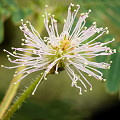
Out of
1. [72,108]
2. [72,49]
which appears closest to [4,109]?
[72,49]

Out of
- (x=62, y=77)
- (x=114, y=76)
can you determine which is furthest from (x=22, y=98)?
(x=62, y=77)

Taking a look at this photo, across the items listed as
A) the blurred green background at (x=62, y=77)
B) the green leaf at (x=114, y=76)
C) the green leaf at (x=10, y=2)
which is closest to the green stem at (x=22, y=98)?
the blurred green background at (x=62, y=77)

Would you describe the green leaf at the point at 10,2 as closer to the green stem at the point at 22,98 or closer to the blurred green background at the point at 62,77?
the blurred green background at the point at 62,77

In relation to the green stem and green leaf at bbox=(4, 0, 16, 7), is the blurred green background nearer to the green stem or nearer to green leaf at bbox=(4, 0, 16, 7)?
green leaf at bbox=(4, 0, 16, 7)

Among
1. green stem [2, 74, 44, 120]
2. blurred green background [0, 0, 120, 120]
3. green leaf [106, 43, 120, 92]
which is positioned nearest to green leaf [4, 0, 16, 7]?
blurred green background [0, 0, 120, 120]

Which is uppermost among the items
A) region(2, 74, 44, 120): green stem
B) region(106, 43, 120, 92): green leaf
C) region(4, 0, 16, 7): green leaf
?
region(4, 0, 16, 7): green leaf

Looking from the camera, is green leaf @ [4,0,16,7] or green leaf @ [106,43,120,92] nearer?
green leaf @ [106,43,120,92]

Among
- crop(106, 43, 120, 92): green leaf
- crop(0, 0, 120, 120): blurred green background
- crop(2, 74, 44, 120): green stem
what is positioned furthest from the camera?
crop(0, 0, 120, 120): blurred green background

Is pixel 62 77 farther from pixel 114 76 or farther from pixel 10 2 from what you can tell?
pixel 114 76

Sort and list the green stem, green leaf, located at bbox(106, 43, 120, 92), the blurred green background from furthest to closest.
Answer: the blurred green background < green leaf, located at bbox(106, 43, 120, 92) < the green stem
